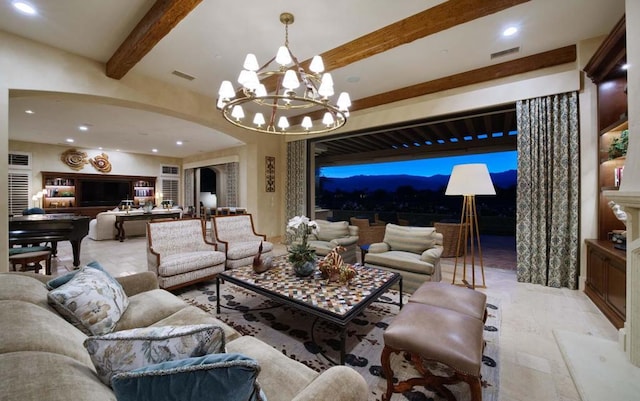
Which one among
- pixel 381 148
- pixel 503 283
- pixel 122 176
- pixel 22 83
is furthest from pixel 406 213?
pixel 122 176

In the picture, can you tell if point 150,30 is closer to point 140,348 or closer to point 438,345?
point 140,348

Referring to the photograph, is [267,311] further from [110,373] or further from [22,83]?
[22,83]

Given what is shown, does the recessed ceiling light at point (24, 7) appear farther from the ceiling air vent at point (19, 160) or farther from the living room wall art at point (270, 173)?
the ceiling air vent at point (19, 160)

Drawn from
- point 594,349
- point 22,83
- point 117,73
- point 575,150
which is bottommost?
point 594,349

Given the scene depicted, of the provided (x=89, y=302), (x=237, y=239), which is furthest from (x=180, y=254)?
(x=89, y=302)

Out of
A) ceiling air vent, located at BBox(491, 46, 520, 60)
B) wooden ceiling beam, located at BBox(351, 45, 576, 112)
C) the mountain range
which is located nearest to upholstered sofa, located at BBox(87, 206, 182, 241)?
the mountain range

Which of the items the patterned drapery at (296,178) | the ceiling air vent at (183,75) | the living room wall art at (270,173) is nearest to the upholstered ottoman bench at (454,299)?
the patterned drapery at (296,178)

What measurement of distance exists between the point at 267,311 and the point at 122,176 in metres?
10.3

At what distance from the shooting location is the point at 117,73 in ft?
11.9

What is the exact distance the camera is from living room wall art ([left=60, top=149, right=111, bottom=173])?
28.6ft

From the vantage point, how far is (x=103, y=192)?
9.68 m

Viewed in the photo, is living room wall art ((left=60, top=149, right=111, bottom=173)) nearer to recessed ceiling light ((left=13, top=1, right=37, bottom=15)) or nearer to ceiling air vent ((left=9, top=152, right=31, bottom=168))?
ceiling air vent ((left=9, top=152, right=31, bottom=168))

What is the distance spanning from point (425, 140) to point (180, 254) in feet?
18.8

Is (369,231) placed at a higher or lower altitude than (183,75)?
lower
